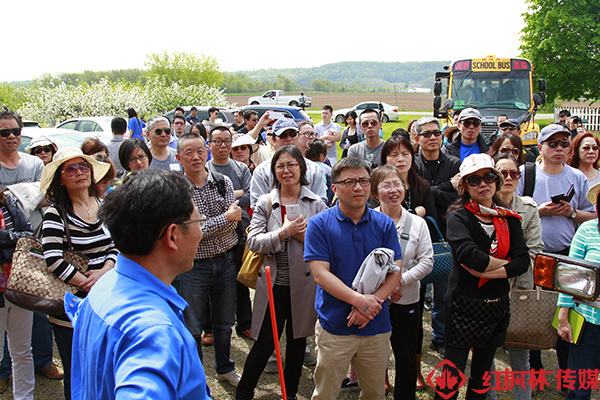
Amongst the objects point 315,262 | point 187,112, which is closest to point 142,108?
point 187,112

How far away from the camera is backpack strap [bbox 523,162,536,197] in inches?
159

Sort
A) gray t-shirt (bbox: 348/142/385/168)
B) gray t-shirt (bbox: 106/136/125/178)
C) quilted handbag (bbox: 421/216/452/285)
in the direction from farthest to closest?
gray t-shirt (bbox: 106/136/125/178), gray t-shirt (bbox: 348/142/385/168), quilted handbag (bbox: 421/216/452/285)

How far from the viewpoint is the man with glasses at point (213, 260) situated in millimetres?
3484

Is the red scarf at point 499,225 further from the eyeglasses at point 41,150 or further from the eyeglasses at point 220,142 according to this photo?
the eyeglasses at point 41,150

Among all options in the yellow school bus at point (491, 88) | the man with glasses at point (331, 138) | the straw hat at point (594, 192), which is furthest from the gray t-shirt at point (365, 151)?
the yellow school bus at point (491, 88)

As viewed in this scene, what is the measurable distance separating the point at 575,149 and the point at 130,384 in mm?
4704

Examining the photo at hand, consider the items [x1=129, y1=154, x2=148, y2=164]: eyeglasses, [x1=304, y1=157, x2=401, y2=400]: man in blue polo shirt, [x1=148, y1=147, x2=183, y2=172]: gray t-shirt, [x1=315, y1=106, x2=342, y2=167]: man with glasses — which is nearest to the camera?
[x1=304, y1=157, x2=401, y2=400]: man in blue polo shirt

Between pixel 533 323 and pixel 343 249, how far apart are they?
158 cm

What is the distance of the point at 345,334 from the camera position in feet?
8.77

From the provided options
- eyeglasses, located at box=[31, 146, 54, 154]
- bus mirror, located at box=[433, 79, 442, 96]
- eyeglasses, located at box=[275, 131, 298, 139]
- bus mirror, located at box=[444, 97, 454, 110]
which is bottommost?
eyeglasses, located at box=[31, 146, 54, 154]

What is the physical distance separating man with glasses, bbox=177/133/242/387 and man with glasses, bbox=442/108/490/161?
306 cm

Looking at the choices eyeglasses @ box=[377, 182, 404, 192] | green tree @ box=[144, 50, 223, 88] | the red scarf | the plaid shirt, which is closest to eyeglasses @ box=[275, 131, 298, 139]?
the plaid shirt

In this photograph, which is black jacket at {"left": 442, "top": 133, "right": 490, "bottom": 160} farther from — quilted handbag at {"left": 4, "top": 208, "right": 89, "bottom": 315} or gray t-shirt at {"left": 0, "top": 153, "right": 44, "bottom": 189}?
gray t-shirt at {"left": 0, "top": 153, "right": 44, "bottom": 189}

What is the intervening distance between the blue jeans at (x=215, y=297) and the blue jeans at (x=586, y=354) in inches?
104
